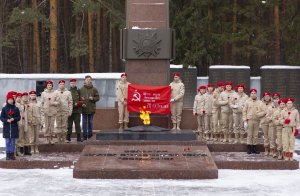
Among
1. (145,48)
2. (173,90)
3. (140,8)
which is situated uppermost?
(140,8)

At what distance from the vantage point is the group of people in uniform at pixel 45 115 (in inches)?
527

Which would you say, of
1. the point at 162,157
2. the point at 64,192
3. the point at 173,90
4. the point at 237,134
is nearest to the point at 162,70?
the point at 173,90

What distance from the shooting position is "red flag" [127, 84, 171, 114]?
1581 cm

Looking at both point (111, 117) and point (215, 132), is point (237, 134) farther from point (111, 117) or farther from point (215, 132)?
point (111, 117)

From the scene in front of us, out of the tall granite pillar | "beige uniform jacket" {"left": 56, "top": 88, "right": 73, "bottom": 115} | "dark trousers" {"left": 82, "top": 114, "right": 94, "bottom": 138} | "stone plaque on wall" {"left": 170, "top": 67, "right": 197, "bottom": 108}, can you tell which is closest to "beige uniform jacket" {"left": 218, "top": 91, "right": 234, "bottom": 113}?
the tall granite pillar

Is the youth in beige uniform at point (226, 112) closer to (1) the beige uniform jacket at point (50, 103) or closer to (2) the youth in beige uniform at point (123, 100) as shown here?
(2) the youth in beige uniform at point (123, 100)

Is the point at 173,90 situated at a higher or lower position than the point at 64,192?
higher

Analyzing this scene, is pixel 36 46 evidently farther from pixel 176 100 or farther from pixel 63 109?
pixel 63 109

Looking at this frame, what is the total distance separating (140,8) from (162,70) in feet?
6.23

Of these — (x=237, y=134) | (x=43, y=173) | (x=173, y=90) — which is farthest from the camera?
(x=173, y=90)

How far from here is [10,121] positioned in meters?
13.2

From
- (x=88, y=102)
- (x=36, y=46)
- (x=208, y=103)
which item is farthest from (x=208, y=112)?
(x=36, y=46)

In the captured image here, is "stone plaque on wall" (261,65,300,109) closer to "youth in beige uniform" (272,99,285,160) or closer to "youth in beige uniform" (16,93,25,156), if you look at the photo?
"youth in beige uniform" (272,99,285,160)

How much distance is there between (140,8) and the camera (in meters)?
17.0
